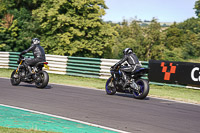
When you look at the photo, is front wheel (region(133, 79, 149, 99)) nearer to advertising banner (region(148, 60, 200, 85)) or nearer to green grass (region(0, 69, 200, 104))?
green grass (region(0, 69, 200, 104))

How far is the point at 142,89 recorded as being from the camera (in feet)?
37.4

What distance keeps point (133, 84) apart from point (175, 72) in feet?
17.8

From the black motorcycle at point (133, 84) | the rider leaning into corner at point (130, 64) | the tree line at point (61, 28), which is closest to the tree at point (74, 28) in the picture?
the tree line at point (61, 28)

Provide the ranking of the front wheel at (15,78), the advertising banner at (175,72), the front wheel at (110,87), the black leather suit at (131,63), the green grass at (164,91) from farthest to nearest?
the advertising banner at (175,72), the front wheel at (15,78), the green grass at (164,91), the front wheel at (110,87), the black leather suit at (131,63)

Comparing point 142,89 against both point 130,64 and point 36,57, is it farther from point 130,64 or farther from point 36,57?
point 36,57

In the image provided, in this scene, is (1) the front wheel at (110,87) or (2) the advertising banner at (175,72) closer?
(1) the front wheel at (110,87)

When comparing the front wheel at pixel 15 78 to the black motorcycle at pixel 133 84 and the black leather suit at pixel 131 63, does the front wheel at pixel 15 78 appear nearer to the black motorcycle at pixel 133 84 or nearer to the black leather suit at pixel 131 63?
the black motorcycle at pixel 133 84

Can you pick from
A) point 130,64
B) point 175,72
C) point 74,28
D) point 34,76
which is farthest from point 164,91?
point 74,28

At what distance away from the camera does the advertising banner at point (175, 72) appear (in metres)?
15.7

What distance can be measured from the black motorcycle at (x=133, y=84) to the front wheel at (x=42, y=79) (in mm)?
2281

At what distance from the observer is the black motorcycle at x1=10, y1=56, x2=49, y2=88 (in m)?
13.1

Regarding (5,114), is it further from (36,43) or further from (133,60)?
(36,43)

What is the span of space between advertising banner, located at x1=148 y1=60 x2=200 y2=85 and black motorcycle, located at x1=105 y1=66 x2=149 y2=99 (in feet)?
15.8

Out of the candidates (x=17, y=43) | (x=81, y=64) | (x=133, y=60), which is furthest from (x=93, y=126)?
(x=17, y=43)
